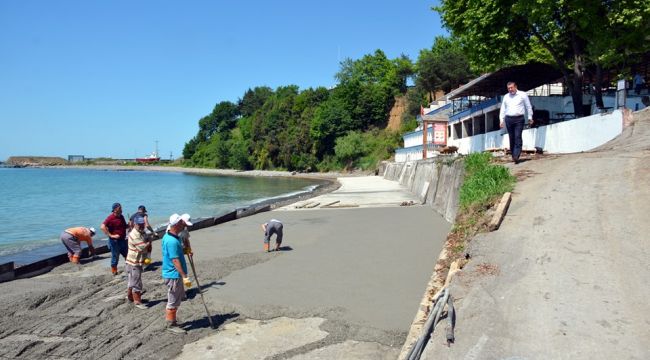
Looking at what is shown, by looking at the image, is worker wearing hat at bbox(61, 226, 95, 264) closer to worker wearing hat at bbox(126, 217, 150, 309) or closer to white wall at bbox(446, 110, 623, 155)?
worker wearing hat at bbox(126, 217, 150, 309)

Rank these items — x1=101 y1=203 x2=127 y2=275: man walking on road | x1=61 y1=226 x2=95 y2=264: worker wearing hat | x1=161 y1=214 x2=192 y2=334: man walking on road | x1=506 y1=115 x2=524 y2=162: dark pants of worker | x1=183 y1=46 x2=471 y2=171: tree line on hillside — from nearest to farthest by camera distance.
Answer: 1. x1=161 y1=214 x2=192 y2=334: man walking on road
2. x1=101 y1=203 x2=127 y2=275: man walking on road
3. x1=506 y1=115 x2=524 y2=162: dark pants of worker
4. x1=61 y1=226 x2=95 y2=264: worker wearing hat
5. x1=183 y1=46 x2=471 y2=171: tree line on hillside

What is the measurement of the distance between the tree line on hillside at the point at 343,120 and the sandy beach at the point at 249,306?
161ft

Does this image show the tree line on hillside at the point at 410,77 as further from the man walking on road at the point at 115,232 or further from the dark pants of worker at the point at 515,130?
the man walking on road at the point at 115,232

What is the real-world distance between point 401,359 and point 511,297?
1470 millimetres

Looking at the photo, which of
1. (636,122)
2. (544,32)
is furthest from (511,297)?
(544,32)

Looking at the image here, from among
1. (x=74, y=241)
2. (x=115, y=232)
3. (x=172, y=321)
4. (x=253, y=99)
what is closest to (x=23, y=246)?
(x=74, y=241)

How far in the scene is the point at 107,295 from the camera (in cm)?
882

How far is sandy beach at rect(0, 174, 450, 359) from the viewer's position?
6148mm

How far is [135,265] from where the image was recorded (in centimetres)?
809

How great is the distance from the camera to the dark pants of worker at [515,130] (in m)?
10.7

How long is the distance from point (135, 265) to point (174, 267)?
1.76 metres

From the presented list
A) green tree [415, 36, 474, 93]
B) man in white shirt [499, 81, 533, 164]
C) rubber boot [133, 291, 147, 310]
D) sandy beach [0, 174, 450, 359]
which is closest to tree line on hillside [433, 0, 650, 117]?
man in white shirt [499, 81, 533, 164]

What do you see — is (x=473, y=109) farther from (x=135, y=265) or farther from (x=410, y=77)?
(x=410, y=77)

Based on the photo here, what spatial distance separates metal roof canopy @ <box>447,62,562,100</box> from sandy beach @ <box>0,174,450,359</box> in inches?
605
